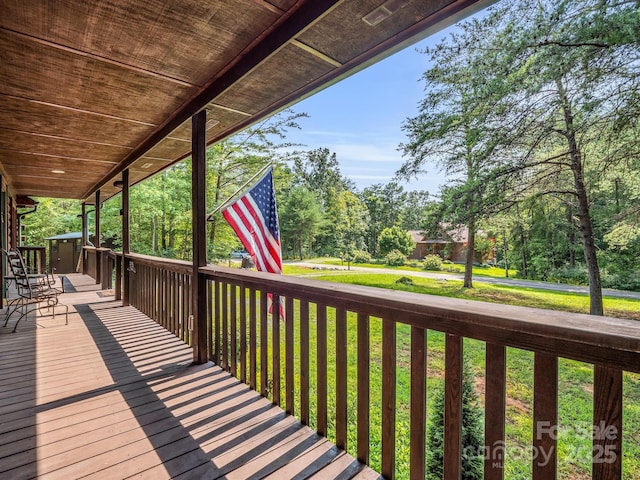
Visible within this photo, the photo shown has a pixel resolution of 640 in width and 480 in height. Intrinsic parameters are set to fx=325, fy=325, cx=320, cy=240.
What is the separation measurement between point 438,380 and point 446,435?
4.27 m

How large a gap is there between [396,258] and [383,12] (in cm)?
2715

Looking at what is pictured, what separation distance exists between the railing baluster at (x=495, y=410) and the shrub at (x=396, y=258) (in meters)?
27.1

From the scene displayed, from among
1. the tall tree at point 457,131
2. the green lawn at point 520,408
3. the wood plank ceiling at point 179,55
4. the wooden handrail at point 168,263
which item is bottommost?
the green lawn at point 520,408

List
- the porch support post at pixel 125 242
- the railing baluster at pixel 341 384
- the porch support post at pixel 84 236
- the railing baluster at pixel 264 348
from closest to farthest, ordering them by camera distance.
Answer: the railing baluster at pixel 341 384 < the railing baluster at pixel 264 348 < the porch support post at pixel 125 242 < the porch support post at pixel 84 236

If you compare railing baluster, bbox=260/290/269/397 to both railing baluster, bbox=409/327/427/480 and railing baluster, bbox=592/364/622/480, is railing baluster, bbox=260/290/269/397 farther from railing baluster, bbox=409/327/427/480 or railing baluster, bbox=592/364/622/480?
railing baluster, bbox=592/364/622/480

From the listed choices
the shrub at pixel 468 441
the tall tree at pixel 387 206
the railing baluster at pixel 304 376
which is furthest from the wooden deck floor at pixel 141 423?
the tall tree at pixel 387 206

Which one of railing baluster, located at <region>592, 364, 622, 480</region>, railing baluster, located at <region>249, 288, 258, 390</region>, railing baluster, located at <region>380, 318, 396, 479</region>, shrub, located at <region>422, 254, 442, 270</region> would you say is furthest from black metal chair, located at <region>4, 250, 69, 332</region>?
shrub, located at <region>422, 254, 442, 270</region>

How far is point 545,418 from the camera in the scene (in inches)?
42.4

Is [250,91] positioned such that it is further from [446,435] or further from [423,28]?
[446,435]

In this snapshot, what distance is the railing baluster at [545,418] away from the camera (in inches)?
41.8

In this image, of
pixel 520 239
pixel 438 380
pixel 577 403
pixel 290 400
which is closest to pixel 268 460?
pixel 290 400

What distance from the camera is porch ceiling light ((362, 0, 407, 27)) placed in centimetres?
159

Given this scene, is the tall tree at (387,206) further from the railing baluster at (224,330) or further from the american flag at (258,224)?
the railing baluster at (224,330)

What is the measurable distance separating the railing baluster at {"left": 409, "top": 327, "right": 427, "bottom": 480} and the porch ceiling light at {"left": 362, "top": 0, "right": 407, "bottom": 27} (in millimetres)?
1555
